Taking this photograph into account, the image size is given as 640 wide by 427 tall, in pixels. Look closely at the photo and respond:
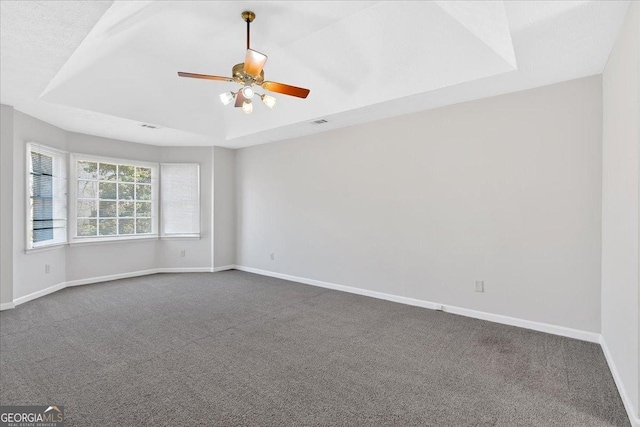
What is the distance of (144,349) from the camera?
9.61 ft

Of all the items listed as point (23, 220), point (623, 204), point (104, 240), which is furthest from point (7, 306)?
point (623, 204)

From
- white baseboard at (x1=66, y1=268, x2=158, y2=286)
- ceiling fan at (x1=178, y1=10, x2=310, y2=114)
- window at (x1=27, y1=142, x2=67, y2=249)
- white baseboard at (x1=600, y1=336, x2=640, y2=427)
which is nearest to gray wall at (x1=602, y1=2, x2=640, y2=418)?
white baseboard at (x1=600, y1=336, x2=640, y2=427)

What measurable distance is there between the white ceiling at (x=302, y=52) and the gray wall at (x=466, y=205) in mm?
327

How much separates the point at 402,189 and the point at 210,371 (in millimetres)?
3148

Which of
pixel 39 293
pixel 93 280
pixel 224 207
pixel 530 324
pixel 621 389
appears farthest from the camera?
pixel 224 207

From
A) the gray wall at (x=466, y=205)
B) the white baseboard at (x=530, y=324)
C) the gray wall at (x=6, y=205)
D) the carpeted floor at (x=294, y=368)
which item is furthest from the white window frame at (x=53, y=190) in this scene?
the white baseboard at (x=530, y=324)

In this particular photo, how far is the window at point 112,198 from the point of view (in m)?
5.44

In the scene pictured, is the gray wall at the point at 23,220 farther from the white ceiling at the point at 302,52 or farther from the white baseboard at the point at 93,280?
the white ceiling at the point at 302,52

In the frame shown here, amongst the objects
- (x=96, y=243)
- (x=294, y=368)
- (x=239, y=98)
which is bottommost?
(x=294, y=368)

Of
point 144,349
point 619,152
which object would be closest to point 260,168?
point 144,349

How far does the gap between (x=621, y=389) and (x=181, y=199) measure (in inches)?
262

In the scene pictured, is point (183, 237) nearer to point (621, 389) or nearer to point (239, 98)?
point (239, 98)

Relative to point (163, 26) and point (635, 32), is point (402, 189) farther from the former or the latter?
point (163, 26)

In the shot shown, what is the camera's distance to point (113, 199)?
5.86m
